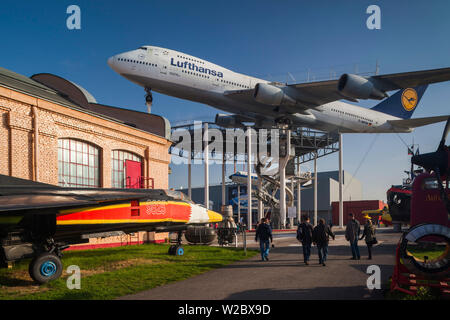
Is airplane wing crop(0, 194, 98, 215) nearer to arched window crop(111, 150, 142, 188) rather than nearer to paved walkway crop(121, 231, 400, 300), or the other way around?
paved walkway crop(121, 231, 400, 300)

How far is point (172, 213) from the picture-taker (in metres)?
15.0

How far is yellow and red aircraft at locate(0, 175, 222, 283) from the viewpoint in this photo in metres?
9.95

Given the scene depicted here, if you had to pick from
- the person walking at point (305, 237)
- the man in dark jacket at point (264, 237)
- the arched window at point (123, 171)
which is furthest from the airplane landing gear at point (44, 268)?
the arched window at point (123, 171)

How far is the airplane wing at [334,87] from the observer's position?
77.7ft

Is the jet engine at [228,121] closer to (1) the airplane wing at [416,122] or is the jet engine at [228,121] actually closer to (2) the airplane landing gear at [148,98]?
(2) the airplane landing gear at [148,98]

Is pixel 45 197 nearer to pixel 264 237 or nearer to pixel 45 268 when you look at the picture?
pixel 45 268

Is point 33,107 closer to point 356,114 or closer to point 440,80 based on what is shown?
point 440,80

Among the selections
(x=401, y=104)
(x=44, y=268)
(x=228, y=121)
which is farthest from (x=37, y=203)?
(x=401, y=104)

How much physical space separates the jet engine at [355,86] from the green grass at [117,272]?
13072 millimetres
